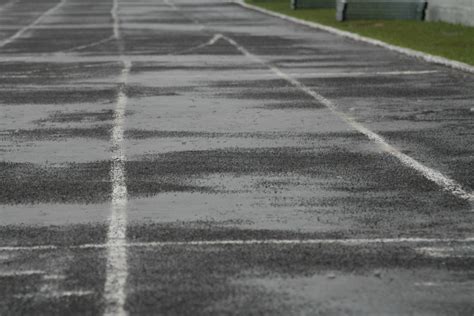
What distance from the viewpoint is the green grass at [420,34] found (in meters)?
23.2

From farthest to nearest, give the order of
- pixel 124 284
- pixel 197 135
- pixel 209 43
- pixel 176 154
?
1. pixel 209 43
2. pixel 197 135
3. pixel 176 154
4. pixel 124 284

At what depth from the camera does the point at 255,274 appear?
691 centimetres

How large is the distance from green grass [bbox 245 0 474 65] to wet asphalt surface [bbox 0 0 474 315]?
6.90 ft

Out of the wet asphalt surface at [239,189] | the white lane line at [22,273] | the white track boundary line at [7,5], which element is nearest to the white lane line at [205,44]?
the wet asphalt surface at [239,189]

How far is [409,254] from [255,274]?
44.2 inches

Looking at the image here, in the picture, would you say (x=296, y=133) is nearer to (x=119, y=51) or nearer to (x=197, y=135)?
(x=197, y=135)

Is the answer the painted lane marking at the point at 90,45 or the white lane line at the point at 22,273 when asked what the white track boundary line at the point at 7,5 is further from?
the white lane line at the point at 22,273

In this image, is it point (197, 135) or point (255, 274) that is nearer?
point (255, 274)

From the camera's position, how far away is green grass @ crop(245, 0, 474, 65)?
23.2 metres

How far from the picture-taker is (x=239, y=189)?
967 cm

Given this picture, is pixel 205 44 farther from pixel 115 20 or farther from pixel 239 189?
pixel 239 189

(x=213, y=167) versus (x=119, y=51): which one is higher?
(x=213, y=167)

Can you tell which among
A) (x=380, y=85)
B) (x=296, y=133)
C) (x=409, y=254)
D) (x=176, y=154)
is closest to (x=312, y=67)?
(x=380, y=85)

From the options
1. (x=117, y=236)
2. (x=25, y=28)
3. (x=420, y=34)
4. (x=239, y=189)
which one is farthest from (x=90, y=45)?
(x=117, y=236)
